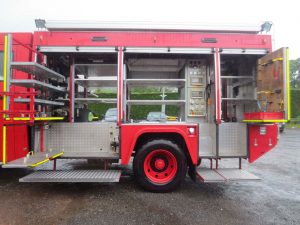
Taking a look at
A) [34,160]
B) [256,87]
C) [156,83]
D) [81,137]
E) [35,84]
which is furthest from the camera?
[156,83]

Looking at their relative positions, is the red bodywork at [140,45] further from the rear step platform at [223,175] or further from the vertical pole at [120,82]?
the rear step platform at [223,175]

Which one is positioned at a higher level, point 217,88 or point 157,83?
point 157,83

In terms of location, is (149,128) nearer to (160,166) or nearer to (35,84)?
(160,166)

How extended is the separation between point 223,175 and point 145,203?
5.17ft

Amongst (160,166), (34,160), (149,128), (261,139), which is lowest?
(160,166)

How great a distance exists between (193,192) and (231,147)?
1.18 meters

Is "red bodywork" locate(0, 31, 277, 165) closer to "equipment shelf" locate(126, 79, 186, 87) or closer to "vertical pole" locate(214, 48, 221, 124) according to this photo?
"vertical pole" locate(214, 48, 221, 124)

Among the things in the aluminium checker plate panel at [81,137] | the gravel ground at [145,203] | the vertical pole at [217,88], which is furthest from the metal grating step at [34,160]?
the vertical pole at [217,88]

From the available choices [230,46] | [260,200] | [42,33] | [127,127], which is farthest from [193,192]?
[42,33]

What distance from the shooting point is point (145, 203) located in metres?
3.89

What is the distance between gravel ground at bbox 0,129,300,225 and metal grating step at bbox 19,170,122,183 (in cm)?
36

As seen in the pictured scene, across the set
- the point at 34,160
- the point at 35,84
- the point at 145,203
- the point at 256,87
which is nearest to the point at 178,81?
the point at 256,87

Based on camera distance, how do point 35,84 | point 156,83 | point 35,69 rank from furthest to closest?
point 156,83 < point 35,69 < point 35,84

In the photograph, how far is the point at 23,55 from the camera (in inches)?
179
